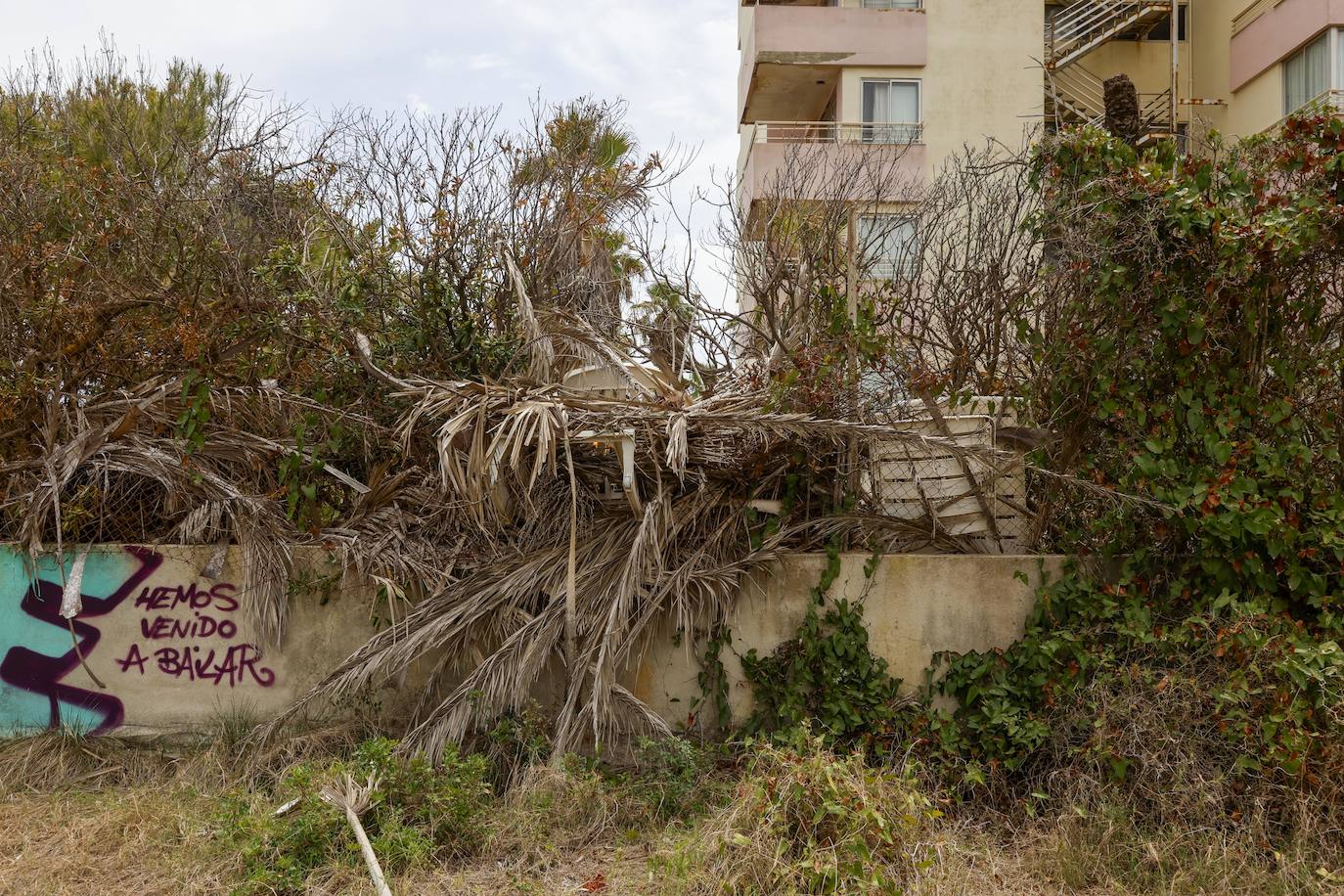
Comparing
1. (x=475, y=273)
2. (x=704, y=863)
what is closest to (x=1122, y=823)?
(x=704, y=863)

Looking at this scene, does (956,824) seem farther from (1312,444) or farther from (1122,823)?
(1312,444)

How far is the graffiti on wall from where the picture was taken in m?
6.24

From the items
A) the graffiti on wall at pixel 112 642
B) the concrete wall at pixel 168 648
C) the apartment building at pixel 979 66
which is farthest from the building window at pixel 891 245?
the apartment building at pixel 979 66

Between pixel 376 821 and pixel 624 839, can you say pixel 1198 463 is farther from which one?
pixel 376 821

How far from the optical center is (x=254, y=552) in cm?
623

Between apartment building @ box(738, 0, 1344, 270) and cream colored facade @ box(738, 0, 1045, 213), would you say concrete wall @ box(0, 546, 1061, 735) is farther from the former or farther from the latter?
cream colored facade @ box(738, 0, 1045, 213)

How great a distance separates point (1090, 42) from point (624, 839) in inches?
679

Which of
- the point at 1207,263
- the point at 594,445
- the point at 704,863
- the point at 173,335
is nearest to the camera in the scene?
the point at 704,863

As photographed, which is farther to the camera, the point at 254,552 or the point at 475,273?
the point at 475,273

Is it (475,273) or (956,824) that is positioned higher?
(475,273)

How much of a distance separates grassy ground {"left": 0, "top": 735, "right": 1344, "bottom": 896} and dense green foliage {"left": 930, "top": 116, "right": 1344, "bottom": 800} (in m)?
0.50

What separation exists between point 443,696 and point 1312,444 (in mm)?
4743

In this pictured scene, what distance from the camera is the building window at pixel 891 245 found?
29.6 feet

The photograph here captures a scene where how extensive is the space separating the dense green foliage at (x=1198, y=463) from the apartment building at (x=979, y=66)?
35.4 feet
